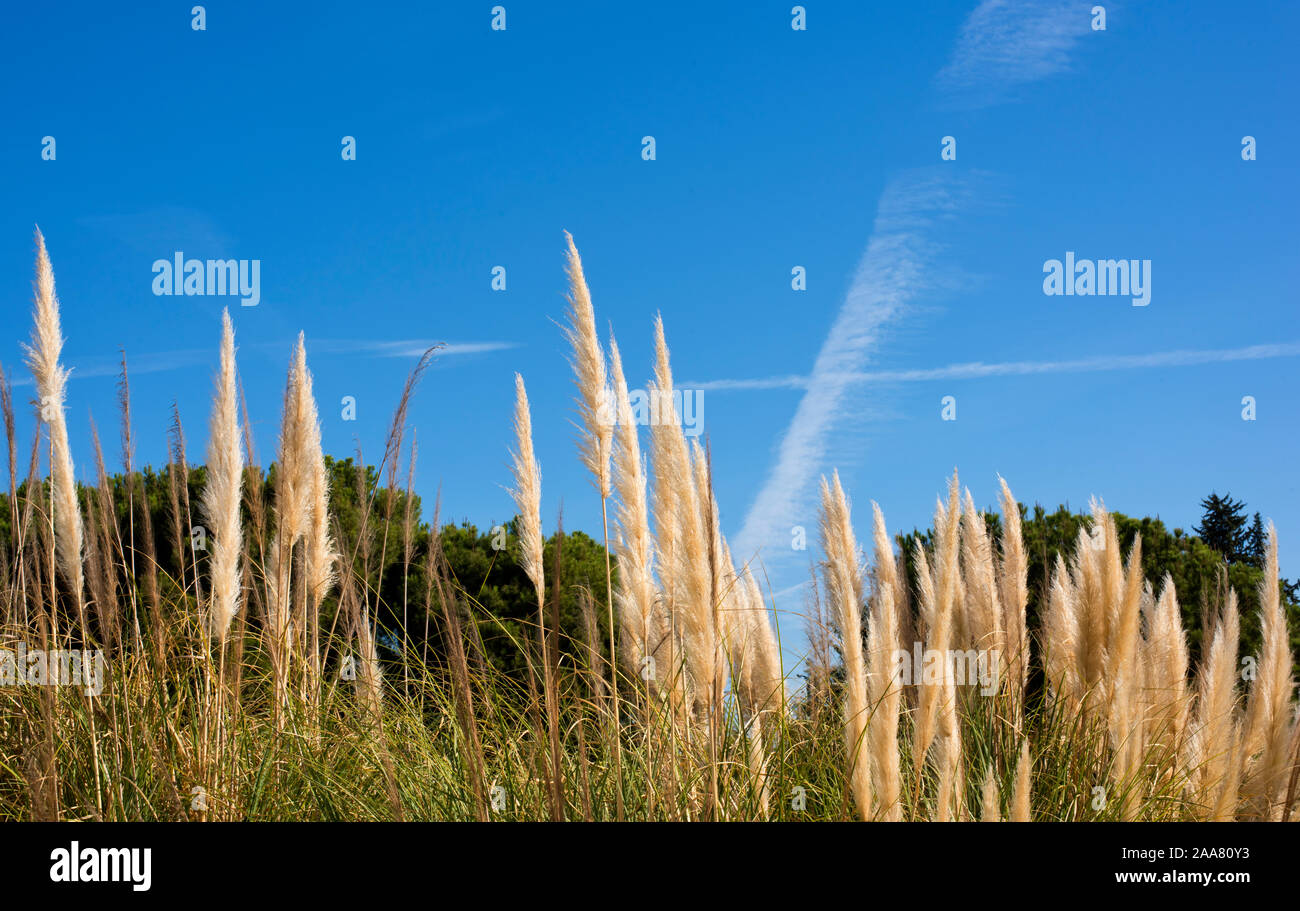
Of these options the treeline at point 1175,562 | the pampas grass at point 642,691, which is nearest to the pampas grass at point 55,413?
the pampas grass at point 642,691

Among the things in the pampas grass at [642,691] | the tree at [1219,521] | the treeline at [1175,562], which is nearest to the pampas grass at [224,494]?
the pampas grass at [642,691]

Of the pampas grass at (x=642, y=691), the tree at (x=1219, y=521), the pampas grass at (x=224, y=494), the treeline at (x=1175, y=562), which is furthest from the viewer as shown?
the tree at (x=1219, y=521)

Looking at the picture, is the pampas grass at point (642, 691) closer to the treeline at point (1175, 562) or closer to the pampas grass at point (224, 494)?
the pampas grass at point (224, 494)

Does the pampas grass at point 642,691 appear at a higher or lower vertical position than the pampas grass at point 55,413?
lower

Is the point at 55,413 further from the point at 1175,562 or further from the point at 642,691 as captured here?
the point at 1175,562

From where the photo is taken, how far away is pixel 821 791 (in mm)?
3635

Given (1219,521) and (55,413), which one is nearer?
(55,413)

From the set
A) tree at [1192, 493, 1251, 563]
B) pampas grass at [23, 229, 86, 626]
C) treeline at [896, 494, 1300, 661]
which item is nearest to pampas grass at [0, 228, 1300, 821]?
pampas grass at [23, 229, 86, 626]

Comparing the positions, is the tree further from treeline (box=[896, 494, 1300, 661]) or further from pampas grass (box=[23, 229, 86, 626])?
pampas grass (box=[23, 229, 86, 626])

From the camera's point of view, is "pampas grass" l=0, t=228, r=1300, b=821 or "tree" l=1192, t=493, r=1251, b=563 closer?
"pampas grass" l=0, t=228, r=1300, b=821

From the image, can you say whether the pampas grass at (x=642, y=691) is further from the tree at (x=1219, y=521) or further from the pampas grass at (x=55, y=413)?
the tree at (x=1219, y=521)

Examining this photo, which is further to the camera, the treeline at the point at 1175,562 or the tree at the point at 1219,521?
the tree at the point at 1219,521

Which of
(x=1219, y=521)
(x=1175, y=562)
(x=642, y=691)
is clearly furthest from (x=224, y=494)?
(x=1219, y=521)

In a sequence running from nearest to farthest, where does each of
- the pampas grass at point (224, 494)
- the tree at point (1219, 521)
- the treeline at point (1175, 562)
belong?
the pampas grass at point (224, 494)
the treeline at point (1175, 562)
the tree at point (1219, 521)
